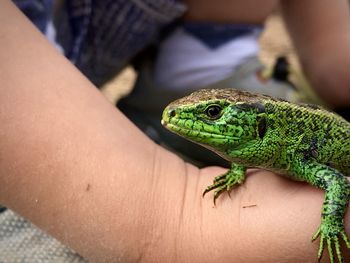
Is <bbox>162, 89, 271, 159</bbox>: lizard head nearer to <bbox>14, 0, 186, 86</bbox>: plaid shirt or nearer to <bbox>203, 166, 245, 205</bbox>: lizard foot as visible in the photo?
<bbox>203, 166, 245, 205</bbox>: lizard foot

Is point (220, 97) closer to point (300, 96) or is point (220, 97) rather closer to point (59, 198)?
point (59, 198)

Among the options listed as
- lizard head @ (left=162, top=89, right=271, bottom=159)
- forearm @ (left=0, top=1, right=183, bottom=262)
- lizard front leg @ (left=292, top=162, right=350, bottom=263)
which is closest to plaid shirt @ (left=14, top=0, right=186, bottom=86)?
forearm @ (left=0, top=1, right=183, bottom=262)

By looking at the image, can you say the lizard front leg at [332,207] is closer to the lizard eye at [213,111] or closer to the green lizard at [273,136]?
the green lizard at [273,136]

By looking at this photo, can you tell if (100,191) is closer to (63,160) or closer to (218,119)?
(63,160)

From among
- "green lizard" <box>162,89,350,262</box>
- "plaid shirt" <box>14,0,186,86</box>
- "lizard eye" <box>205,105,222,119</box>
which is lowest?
"plaid shirt" <box>14,0,186,86</box>

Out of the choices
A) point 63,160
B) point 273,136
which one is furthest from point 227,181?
point 63,160
